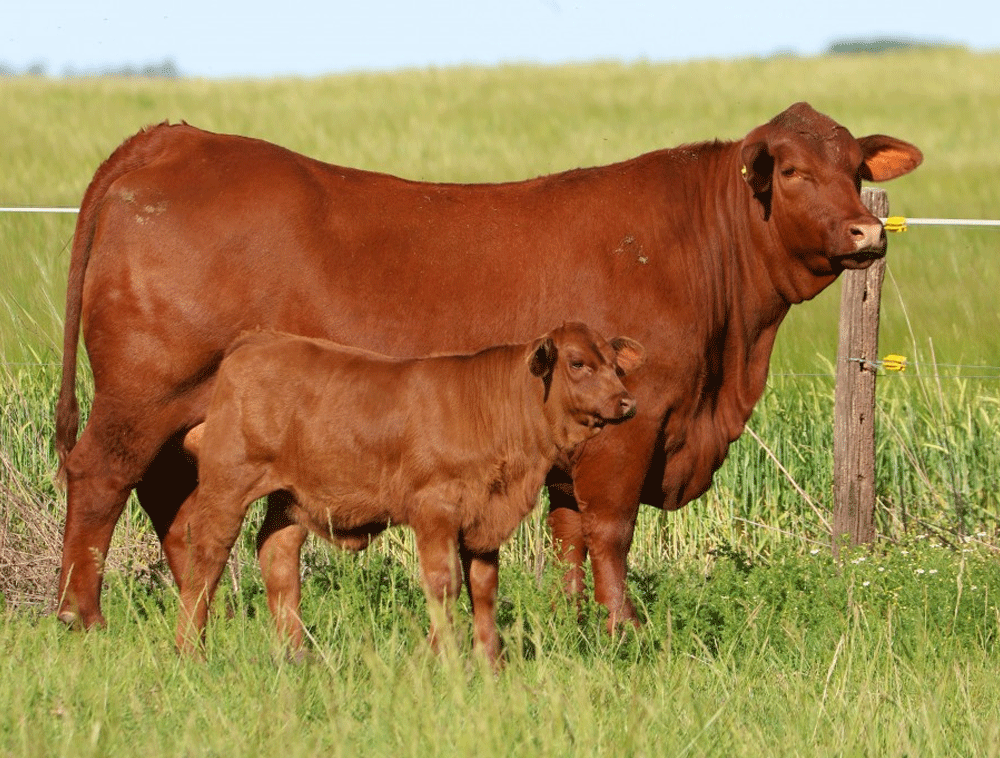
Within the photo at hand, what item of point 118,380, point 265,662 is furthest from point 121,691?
point 118,380

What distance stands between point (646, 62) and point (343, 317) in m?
28.9

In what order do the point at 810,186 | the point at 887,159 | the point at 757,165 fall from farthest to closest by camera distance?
the point at 887,159
the point at 757,165
the point at 810,186

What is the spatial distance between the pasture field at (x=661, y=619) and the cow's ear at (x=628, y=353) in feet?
2.66

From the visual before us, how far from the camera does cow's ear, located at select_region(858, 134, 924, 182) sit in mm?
6004

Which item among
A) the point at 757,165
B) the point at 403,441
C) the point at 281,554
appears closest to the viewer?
the point at 403,441

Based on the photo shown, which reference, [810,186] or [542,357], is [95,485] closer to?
[542,357]

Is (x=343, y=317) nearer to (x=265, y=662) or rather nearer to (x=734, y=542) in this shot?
(x=265, y=662)

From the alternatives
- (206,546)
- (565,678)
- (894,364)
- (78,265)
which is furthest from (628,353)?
(894,364)

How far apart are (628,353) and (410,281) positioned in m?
0.96

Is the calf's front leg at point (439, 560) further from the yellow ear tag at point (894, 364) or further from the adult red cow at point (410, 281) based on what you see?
the yellow ear tag at point (894, 364)

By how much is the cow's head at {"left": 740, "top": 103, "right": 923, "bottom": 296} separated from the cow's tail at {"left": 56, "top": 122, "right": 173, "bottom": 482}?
2.38 metres

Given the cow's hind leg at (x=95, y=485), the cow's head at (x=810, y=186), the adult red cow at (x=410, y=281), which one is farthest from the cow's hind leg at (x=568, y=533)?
the cow's hind leg at (x=95, y=485)

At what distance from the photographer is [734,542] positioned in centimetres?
749

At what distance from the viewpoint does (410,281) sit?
5.41m
